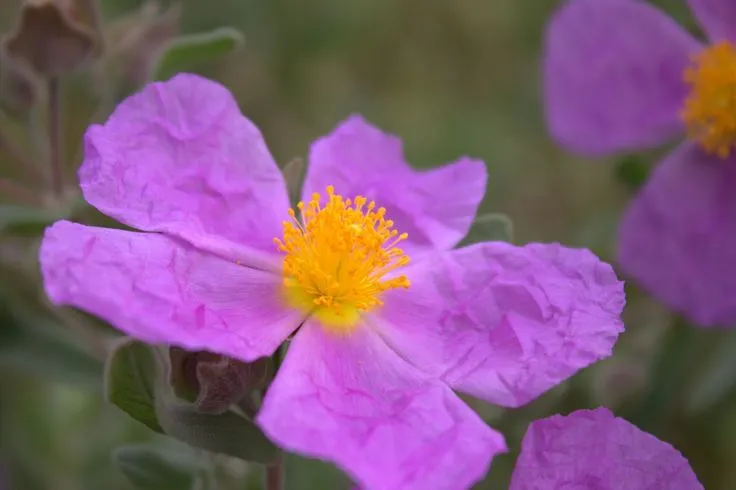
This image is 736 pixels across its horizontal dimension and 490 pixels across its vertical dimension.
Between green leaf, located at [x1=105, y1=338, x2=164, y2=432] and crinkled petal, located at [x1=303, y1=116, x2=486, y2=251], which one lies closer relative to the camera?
green leaf, located at [x1=105, y1=338, x2=164, y2=432]

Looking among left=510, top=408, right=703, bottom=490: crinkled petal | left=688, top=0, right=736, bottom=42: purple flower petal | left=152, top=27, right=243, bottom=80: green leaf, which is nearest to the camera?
left=510, top=408, right=703, bottom=490: crinkled petal

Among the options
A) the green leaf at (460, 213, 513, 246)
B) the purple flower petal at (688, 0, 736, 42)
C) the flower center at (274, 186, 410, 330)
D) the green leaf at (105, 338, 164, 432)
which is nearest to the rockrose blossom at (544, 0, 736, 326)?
the purple flower petal at (688, 0, 736, 42)

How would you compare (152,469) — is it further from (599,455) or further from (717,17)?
(717,17)

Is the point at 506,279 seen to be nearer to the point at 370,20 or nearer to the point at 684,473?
the point at 684,473

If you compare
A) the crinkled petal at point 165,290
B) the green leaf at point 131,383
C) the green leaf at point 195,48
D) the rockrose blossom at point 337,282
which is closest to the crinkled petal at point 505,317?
the rockrose blossom at point 337,282

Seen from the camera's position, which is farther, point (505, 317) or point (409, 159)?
point (409, 159)

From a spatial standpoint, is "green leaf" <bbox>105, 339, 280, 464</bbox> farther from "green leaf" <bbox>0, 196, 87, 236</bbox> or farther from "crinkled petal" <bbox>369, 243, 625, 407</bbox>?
"green leaf" <bbox>0, 196, 87, 236</bbox>

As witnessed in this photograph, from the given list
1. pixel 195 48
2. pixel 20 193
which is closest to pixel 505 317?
pixel 195 48
